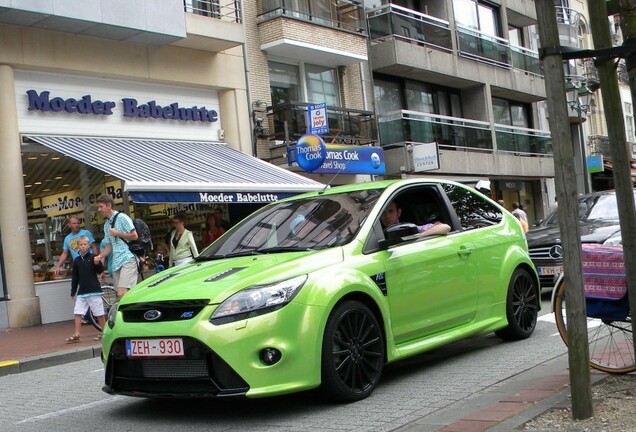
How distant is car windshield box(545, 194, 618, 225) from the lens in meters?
11.9

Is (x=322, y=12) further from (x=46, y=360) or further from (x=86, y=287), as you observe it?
(x=46, y=360)

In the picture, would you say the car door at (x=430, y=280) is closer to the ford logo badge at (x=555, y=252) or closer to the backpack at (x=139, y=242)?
the ford logo badge at (x=555, y=252)

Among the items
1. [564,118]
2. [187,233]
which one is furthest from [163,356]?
[187,233]

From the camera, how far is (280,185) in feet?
54.1

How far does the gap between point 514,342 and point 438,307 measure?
1692 millimetres

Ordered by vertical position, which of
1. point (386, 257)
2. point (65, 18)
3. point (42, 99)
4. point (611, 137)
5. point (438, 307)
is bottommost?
point (438, 307)

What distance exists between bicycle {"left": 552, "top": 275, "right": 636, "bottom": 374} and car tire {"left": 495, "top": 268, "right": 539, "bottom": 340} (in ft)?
4.54

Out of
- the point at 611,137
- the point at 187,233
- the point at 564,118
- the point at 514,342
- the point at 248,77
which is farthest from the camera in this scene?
the point at 248,77

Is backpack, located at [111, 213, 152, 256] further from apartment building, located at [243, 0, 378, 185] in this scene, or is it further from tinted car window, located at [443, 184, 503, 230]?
apartment building, located at [243, 0, 378, 185]

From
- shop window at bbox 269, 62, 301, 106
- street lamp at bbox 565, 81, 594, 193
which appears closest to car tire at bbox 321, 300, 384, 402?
shop window at bbox 269, 62, 301, 106

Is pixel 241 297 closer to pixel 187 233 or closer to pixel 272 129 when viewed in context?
pixel 187 233

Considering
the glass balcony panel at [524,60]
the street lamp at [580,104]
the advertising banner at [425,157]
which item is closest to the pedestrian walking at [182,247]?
the advertising banner at [425,157]

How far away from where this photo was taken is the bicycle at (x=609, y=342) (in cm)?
567

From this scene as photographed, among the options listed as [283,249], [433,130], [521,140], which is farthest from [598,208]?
[521,140]
